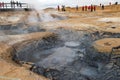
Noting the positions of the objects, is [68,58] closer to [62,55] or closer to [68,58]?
[68,58]

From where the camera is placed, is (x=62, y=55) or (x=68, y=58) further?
(x=62, y=55)

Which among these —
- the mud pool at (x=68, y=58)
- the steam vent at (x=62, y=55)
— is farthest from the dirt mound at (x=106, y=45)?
the mud pool at (x=68, y=58)

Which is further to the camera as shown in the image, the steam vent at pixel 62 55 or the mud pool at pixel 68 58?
the mud pool at pixel 68 58

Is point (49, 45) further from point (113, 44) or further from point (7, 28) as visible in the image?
point (7, 28)

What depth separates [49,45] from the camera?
33.2 ft

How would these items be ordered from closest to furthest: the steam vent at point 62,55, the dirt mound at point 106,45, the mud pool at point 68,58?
1. the steam vent at point 62,55
2. the mud pool at point 68,58
3. the dirt mound at point 106,45

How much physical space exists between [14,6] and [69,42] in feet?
47.7

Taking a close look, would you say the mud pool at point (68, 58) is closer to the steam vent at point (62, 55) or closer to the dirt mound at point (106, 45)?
the steam vent at point (62, 55)

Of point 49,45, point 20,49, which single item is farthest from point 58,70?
point 49,45

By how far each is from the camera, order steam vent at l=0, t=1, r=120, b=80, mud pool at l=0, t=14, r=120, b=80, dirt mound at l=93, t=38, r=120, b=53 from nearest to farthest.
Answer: steam vent at l=0, t=1, r=120, b=80, mud pool at l=0, t=14, r=120, b=80, dirt mound at l=93, t=38, r=120, b=53

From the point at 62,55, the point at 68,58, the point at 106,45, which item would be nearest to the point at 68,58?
the point at 68,58

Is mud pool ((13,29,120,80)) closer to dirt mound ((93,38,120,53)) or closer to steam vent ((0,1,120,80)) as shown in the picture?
steam vent ((0,1,120,80))

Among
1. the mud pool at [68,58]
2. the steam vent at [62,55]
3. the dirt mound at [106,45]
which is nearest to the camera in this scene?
the steam vent at [62,55]

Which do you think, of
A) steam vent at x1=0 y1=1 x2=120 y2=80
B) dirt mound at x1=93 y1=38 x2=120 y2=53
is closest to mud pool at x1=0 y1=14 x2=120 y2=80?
steam vent at x1=0 y1=1 x2=120 y2=80
